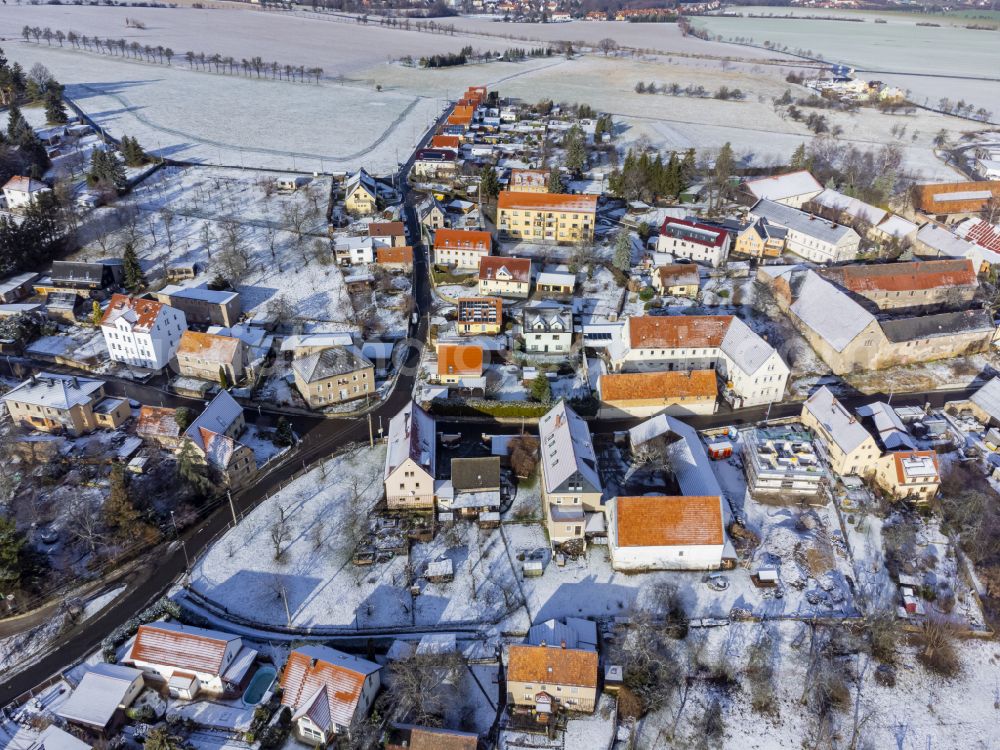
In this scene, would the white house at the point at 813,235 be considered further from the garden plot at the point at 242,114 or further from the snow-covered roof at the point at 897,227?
the garden plot at the point at 242,114

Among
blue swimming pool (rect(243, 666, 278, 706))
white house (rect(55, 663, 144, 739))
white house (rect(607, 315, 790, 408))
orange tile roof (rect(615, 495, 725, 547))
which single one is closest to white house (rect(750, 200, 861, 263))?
white house (rect(607, 315, 790, 408))

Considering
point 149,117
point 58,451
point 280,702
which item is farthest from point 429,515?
point 149,117

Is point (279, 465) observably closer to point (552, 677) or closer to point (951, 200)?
point (552, 677)

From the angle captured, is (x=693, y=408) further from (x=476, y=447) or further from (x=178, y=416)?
(x=178, y=416)

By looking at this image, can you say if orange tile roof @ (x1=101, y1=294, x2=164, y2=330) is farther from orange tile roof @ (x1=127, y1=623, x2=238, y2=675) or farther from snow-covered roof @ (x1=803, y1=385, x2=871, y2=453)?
snow-covered roof @ (x1=803, y1=385, x2=871, y2=453)

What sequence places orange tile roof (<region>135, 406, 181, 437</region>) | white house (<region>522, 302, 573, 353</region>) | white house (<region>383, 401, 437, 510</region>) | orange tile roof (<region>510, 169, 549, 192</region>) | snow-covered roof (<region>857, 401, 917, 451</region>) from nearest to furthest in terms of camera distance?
white house (<region>383, 401, 437, 510</region>) < snow-covered roof (<region>857, 401, 917, 451</region>) < orange tile roof (<region>135, 406, 181, 437</region>) < white house (<region>522, 302, 573, 353</region>) < orange tile roof (<region>510, 169, 549, 192</region>)

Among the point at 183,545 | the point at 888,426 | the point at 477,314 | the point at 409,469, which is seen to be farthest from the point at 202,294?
the point at 888,426
